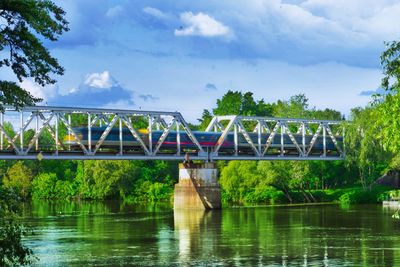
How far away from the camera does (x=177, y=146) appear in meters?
101

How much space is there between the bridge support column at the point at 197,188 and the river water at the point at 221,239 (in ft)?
32.3

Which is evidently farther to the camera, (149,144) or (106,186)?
(106,186)

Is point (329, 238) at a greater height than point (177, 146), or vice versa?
point (177, 146)

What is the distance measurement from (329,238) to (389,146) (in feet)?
71.4

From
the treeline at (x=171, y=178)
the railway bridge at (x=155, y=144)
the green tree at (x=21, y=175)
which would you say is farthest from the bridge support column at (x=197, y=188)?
the green tree at (x=21, y=175)

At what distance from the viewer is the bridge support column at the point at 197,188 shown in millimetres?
94812

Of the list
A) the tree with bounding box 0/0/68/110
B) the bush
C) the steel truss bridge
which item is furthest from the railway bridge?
the tree with bounding box 0/0/68/110

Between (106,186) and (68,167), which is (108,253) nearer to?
(106,186)

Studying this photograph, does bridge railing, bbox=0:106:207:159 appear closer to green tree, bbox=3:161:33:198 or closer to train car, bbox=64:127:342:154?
train car, bbox=64:127:342:154

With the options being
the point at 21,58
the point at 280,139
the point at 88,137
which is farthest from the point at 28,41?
the point at 280,139

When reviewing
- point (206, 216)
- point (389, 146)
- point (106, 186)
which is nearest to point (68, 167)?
point (106, 186)

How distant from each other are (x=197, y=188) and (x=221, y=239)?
39.9 m

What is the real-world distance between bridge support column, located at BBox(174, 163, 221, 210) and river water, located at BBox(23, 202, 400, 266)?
32.3 ft

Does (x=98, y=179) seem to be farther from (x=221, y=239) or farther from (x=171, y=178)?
(x=221, y=239)
